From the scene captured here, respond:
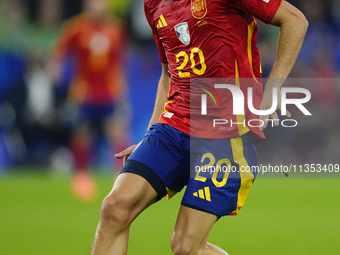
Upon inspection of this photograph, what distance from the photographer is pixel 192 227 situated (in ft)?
7.93

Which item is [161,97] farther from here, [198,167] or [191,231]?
[191,231]

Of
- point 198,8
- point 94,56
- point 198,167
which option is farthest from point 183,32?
point 94,56

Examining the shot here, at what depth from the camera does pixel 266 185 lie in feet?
23.7

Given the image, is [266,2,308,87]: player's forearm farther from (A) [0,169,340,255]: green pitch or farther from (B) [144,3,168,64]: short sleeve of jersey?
(A) [0,169,340,255]: green pitch

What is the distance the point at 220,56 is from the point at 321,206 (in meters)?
3.73

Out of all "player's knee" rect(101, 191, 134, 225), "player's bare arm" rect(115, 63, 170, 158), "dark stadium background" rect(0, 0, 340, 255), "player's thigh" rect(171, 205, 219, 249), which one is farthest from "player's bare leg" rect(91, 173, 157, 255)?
"dark stadium background" rect(0, 0, 340, 255)

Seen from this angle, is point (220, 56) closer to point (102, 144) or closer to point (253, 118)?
point (253, 118)

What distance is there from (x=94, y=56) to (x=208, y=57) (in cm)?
433

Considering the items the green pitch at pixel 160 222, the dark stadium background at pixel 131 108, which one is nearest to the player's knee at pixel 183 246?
the green pitch at pixel 160 222

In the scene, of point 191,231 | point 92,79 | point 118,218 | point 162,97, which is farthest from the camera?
point 92,79

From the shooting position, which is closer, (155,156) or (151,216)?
(155,156)

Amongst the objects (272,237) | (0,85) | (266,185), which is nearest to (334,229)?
(272,237)

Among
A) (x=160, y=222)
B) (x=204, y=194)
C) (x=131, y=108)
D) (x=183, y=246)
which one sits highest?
(x=204, y=194)

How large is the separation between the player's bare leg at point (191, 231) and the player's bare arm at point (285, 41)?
0.56 meters
